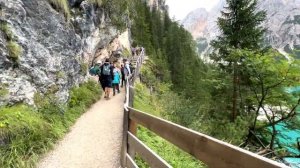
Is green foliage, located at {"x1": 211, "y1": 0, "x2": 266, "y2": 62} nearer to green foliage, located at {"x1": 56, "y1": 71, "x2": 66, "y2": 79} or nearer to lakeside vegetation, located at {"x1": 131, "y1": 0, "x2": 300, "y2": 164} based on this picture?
lakeside vegetation, located at {"x1": 131, "y1": 0, "x2": 300, "y2": 164}

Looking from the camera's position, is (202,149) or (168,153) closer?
(202,149)

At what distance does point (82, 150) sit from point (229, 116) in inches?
544

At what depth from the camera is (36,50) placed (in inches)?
425

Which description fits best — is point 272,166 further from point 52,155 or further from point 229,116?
point 229,116

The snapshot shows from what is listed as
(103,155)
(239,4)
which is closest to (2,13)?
(103,155)

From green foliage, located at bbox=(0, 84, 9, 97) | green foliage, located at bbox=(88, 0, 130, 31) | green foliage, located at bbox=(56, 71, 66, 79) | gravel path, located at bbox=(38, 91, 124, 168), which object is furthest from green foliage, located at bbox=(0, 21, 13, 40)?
green foliage, located at bbox=(88, 0, 130, 31)

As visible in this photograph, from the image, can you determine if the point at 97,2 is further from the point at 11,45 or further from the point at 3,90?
the point at 3,90

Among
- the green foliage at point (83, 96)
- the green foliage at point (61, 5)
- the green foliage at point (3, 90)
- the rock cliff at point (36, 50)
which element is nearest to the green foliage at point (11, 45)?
the rock cliff at point (36, 50)

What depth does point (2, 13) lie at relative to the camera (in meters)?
9.56

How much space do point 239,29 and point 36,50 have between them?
15.9 m

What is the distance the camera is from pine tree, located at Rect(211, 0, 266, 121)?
22312mm

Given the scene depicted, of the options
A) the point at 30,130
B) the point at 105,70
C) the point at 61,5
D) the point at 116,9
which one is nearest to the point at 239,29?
the point at 116,9

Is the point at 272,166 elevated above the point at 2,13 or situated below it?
below

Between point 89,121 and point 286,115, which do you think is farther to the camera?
point 286,115
